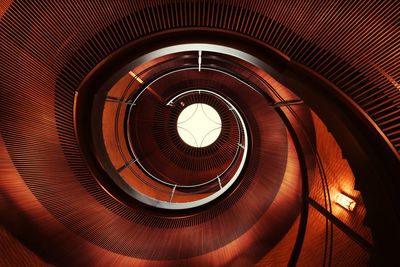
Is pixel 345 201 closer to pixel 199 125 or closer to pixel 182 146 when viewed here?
pixel 182 146

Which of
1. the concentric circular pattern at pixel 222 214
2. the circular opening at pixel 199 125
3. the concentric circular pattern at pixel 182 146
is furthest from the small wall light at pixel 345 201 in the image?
the circular opening at pixel 199 125

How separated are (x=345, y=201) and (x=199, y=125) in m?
5.92

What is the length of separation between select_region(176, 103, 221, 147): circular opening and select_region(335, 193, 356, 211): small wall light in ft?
16.7

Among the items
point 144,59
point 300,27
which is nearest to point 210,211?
point 144,59

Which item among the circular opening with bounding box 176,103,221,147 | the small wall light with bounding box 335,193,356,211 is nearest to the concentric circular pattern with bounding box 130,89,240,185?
the circular opening with bounding box 176,103,221,147

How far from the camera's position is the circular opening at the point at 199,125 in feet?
26.5

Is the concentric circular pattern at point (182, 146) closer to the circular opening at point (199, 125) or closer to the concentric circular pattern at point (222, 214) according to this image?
the circular opening at point (199, 125)

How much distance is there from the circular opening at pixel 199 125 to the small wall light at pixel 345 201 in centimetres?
509

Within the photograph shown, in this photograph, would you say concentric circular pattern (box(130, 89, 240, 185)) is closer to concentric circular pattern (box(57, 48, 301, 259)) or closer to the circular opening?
the circular opening

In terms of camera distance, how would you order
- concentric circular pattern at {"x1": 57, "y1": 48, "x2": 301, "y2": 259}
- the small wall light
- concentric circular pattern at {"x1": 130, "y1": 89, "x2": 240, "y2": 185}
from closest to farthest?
the small wall light → concentric circular pattern at {"x1": 57, "y1": 48, "x2": 301, "y2": 259} → concentric circular pattern at {"x1": 130, "y1": 89, "x2": 240, "y2": 185}

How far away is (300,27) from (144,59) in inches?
74.3

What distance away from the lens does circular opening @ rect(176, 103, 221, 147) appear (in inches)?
318

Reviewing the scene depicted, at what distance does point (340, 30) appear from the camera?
7.23 ft

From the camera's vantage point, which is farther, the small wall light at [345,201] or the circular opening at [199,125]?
the circular opening at [199,125]
